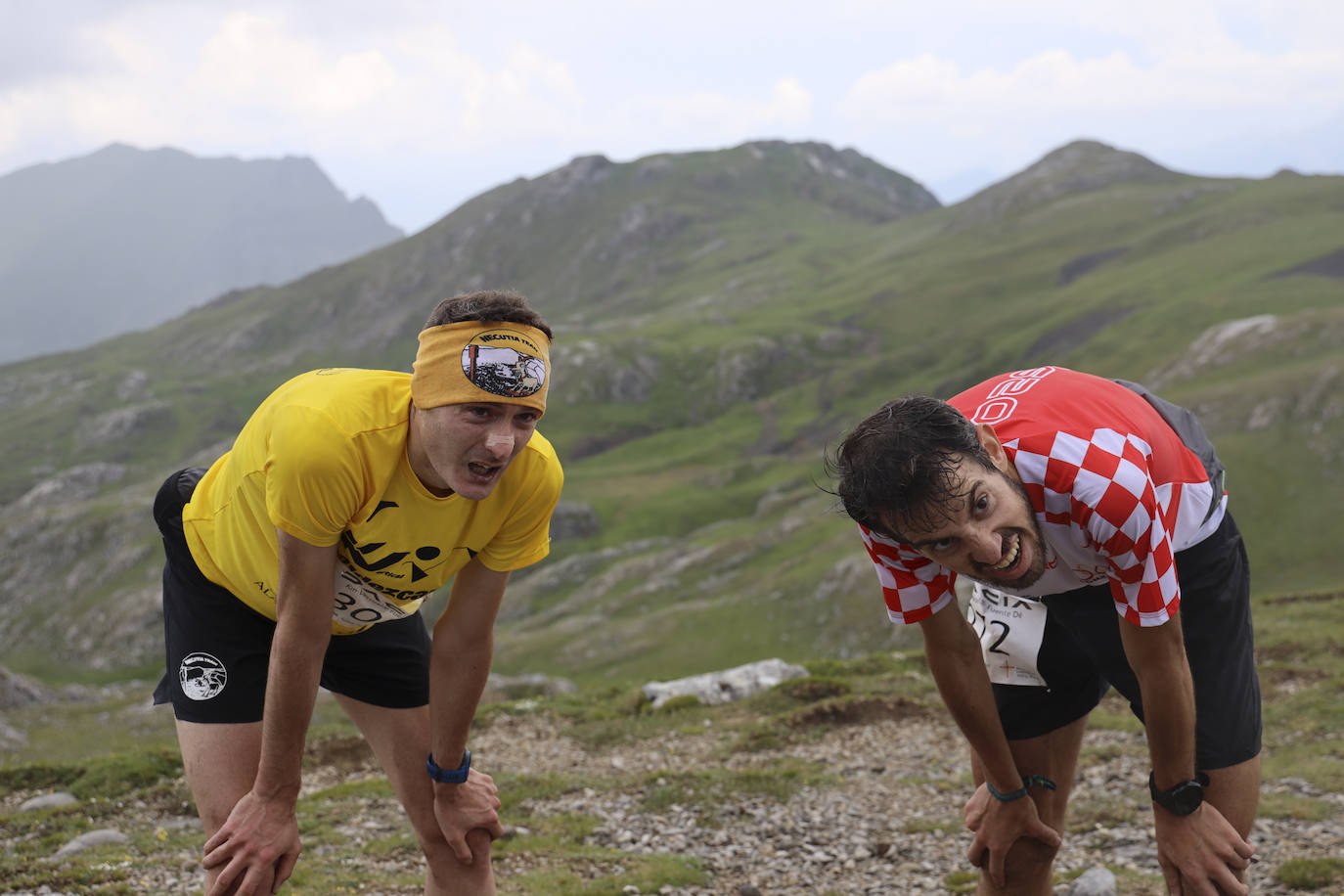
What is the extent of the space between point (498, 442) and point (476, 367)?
53 cm

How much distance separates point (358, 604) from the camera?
283 inches

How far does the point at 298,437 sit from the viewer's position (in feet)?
19.2

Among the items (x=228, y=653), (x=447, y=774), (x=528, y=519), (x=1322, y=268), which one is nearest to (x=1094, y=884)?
(x=447, y=774)

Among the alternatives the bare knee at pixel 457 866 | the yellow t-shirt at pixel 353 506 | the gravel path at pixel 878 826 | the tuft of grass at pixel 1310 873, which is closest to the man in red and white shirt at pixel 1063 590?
the yellow t-shirt at pixel 353 506

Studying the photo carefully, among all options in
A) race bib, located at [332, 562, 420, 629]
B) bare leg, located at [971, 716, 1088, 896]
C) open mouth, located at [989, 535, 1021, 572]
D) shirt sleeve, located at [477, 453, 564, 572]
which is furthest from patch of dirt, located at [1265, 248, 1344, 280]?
race bib, located at [332, 562, 420, 629]

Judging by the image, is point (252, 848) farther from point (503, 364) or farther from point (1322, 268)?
point (1322, 268)

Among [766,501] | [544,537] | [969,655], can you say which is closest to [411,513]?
[544,537]

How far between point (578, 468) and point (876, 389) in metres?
41.5

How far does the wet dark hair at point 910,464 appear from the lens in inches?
213

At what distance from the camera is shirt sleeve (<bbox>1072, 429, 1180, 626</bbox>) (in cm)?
552

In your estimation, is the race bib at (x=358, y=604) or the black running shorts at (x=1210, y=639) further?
the race bib at (x=358, y=604)

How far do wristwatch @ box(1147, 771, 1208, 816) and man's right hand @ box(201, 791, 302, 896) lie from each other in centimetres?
583

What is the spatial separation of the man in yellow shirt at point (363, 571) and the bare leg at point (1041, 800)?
13.5 ft

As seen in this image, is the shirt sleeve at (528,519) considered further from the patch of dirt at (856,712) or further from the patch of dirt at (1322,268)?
the patch of dirt at (1322,268)
